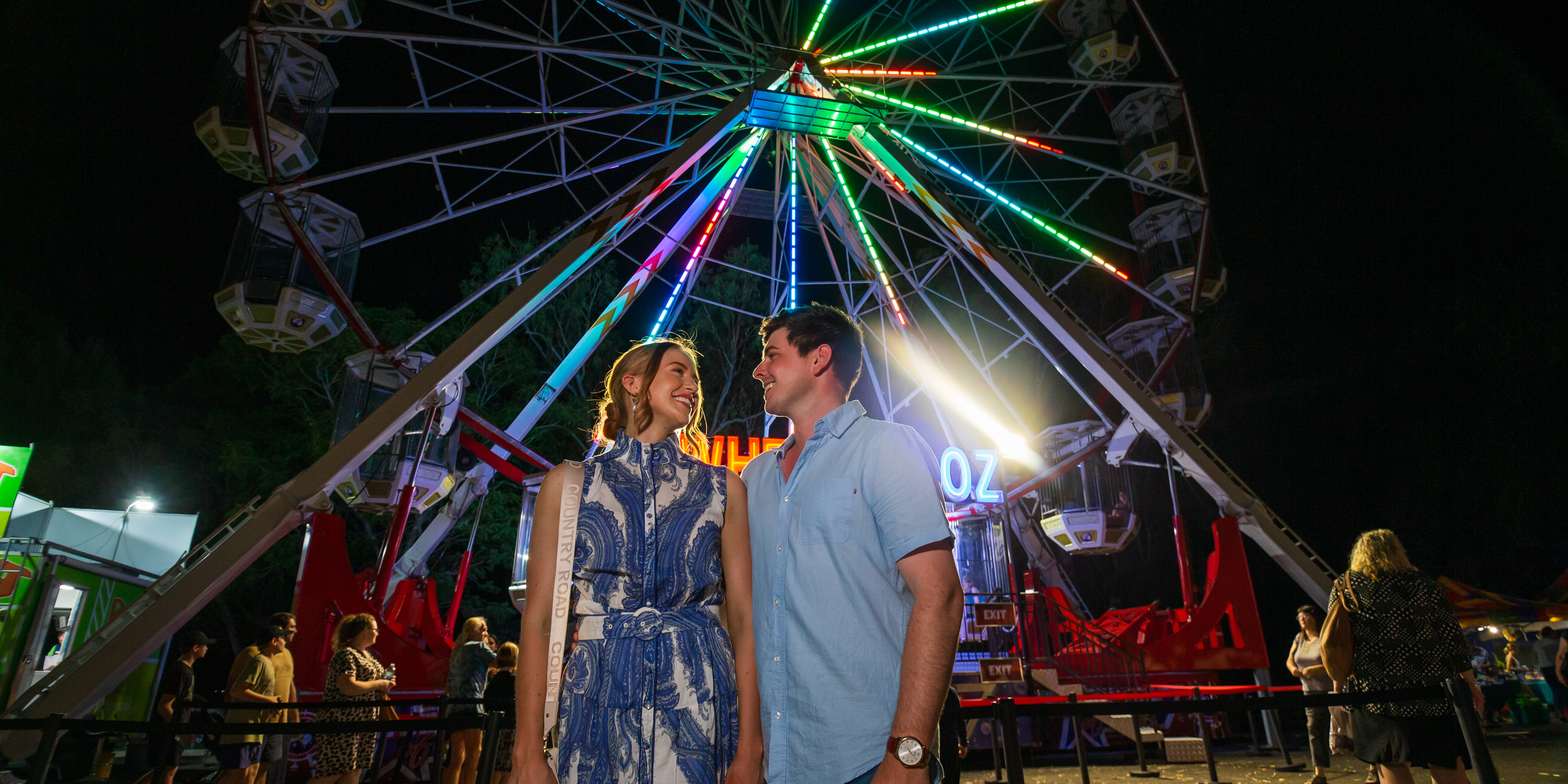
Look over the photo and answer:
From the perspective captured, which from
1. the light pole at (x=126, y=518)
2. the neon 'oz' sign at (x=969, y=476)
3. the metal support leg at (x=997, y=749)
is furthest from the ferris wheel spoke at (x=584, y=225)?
the light pole at (x=126, y=518)

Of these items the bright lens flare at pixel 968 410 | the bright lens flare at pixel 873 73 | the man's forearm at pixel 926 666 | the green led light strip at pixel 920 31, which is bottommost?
the man's forearm at pixel 926 666

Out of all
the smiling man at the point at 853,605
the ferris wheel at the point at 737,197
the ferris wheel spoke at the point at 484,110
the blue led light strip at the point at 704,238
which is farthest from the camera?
the blue led light strip at the point at 704,238

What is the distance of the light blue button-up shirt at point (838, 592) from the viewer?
1999 mm

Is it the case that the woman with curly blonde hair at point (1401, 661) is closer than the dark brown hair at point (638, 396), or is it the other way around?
the dark brown hair at point (638, 396)

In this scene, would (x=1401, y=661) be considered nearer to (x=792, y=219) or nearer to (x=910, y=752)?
(x=910, y=752)

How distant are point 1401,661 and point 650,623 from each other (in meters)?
4.38

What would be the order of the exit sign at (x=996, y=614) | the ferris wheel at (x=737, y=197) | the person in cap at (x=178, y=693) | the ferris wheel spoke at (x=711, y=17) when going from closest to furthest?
the person in cap at (x=178, y=693)
the ferris wheel at (x=737, y=197)
the ferris wheel spoke at (x=711, y=17)
the exit sign at (x=996, y=614)

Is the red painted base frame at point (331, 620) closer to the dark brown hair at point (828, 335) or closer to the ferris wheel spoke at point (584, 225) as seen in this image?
the ferris wheel spoke at point (584, 225)

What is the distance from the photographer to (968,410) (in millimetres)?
17156

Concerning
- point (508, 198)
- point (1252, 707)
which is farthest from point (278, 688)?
point (1252, 707)

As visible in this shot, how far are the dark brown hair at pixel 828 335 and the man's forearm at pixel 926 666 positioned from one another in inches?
31.0

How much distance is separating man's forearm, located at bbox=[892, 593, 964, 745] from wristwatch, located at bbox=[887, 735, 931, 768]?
0.01 m

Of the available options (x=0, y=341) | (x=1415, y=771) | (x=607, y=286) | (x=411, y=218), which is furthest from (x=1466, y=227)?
(x=0, y=341)

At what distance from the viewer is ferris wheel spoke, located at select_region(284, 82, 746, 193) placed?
34.5ft
